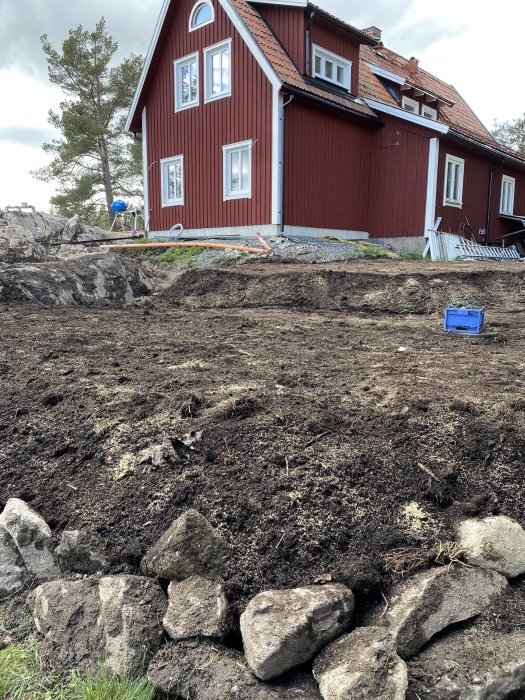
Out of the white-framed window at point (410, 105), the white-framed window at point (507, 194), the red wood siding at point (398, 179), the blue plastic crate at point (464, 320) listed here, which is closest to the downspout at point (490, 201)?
the white-framed window at point (507, 194)

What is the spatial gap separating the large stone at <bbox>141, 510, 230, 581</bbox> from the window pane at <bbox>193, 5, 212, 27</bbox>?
581 inches

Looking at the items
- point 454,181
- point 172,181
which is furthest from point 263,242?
point 454,181

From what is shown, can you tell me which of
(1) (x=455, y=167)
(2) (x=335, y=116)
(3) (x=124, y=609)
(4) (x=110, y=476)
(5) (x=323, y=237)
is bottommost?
(3) (x=124, y=609)

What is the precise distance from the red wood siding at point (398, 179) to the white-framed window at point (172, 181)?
5.46m

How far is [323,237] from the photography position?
13750mm

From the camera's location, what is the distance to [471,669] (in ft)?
6.24

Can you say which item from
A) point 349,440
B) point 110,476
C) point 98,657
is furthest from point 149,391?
point 98,657

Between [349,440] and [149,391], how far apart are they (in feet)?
4.55

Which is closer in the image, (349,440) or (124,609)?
(124,609)

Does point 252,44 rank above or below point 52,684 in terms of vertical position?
above

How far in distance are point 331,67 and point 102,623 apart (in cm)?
1516

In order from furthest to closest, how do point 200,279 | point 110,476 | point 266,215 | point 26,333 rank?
point 266,215 → point 200,279 → point 26,333 → point 110,476

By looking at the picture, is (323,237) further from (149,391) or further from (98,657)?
(98,657)

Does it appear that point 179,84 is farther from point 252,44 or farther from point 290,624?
point 290,624
